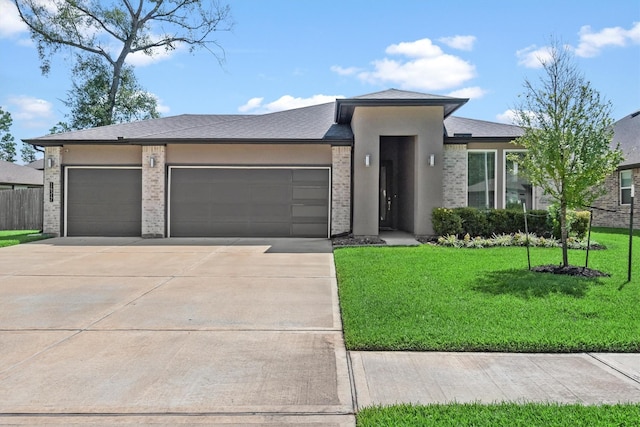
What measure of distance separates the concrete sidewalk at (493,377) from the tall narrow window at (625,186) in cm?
1807

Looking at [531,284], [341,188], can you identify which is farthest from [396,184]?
[531,284]

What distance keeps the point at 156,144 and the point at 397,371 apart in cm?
1301

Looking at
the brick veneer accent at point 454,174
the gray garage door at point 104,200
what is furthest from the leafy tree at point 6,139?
the brick veneer accent at point 454,174

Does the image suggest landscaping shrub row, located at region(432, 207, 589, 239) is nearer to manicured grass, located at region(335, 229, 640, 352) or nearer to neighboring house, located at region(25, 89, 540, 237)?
neighboring house, located at region(25, 89, 540, 237)

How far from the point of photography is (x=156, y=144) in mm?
15047

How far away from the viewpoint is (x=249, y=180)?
15.3 metres

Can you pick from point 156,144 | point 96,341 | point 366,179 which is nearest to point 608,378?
point 96,341

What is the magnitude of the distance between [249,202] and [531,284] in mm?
9978

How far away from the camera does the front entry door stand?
1780cm

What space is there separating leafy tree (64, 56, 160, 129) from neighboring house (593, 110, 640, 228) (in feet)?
89.8

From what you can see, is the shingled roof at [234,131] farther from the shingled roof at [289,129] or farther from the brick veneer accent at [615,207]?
the brick veneer accent at [615,207]

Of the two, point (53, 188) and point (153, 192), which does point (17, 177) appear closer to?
point (53, 188)

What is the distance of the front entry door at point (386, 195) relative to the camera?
1780 centimetres

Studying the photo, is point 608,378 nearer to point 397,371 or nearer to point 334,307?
point 397,371
